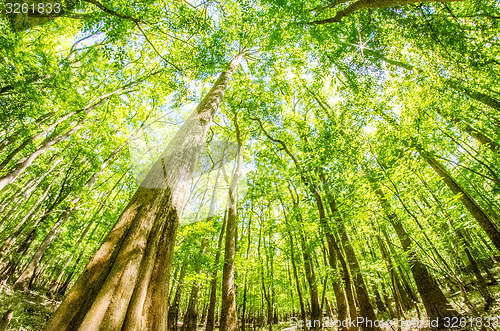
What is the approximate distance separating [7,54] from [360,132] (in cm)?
882

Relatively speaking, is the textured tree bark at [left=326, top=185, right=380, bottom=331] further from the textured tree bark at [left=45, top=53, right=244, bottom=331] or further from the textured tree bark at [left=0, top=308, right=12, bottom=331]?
the textured tree bark at [left=0, top=308, right=12, bottom=331]

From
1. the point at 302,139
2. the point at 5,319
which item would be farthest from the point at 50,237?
the point at 302,139

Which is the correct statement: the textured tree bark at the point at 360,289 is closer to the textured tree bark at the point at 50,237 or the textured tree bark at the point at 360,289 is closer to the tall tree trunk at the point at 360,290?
the tall tree trunk at the point at 360,290

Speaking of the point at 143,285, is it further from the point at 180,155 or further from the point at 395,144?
the point at 395,144

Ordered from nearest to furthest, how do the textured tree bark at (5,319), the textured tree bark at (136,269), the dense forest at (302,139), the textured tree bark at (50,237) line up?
1. the textured tree bark at (136,269)
2. the dense forest at (302,139)
3. the textured tree bark at (5,319)
4. the textured tree bark at (50,237)

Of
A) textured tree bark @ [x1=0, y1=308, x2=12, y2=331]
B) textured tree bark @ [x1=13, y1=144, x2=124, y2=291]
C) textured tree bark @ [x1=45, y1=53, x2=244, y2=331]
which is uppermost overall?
textured tree bark @ [x1=13, y1=144, x2=124, y2=291]

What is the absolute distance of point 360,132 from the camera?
582 cm

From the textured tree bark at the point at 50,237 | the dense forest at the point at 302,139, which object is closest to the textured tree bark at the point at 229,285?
the dense forest at the point at 302,139

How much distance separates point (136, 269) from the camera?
1661 mm

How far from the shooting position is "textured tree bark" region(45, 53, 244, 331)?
1.40 metres

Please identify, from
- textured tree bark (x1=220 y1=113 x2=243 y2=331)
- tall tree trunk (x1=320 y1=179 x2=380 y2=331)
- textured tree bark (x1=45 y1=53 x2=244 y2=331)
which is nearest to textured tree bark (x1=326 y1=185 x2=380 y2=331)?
tall tree trunk (x1=320 y1=179 x2=380 y2=331)

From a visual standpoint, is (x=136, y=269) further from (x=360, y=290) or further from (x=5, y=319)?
(x=5, y=319)

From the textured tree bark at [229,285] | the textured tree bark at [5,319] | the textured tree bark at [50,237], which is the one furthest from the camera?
the textured tree bark at [50,237]

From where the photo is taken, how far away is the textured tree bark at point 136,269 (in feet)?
4.58
